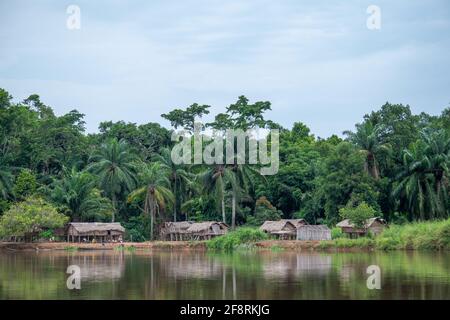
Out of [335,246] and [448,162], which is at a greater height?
[448,162]

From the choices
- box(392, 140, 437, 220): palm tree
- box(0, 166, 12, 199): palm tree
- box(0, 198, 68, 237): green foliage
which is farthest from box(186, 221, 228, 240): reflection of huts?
box(0, 166, 12, 199): palm tree

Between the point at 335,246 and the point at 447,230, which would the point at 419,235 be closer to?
the point at 447,230

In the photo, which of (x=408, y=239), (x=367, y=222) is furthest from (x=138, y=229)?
(x=408, y=239)

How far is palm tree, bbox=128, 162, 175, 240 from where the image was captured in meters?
56.2

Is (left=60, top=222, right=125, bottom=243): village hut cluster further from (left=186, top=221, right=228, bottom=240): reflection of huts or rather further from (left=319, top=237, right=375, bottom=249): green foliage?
(left=319, top=237, right=375, bottom=249): green foliage

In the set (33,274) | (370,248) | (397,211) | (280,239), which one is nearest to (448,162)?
(397,211)

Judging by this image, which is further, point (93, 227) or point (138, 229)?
point (138, 229)

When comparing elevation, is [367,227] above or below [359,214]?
below

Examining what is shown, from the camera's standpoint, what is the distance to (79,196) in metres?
56.5

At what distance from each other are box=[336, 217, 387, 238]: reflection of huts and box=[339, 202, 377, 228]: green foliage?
601 mm

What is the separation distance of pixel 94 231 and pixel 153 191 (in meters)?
5.89

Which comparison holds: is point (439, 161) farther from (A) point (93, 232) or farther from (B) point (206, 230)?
(A) point (93, 232)
